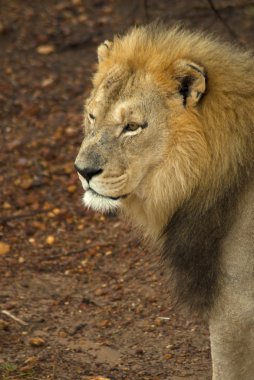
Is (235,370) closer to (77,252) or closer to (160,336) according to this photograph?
(160,336)

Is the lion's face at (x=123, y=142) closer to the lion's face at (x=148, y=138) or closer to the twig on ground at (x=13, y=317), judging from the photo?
the lion's face at (x=148, y=138)

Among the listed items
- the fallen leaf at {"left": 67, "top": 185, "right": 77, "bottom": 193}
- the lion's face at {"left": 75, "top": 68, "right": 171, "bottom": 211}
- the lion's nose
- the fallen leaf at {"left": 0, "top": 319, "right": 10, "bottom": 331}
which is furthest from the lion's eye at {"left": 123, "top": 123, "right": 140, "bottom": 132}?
the fallen leaf at {"left": 67, "top": 185, "right": 77, "bottom": 193}

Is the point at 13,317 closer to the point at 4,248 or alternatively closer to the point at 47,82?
the point at 4,248

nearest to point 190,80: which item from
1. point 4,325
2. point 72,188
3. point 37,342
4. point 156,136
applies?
point 156,136

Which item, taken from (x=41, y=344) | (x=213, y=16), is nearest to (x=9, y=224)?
(x=41, y=344)

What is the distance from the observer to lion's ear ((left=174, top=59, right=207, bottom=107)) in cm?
422

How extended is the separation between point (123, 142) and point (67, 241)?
244cm

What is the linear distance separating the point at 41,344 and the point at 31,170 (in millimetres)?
2260

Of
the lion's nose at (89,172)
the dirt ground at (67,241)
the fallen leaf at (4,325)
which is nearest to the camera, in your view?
the lion's nose at (89,172)

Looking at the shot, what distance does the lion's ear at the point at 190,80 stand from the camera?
13.9 ft

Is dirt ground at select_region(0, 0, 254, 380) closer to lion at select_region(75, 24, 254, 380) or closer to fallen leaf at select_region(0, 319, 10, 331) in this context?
fallen leaf at select_region(0, 319, 10, 331)

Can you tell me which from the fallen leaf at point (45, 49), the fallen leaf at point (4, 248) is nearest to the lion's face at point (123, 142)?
the fallen leaf at point (4, 248)

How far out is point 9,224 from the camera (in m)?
6.71

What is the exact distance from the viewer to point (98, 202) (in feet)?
14.0
